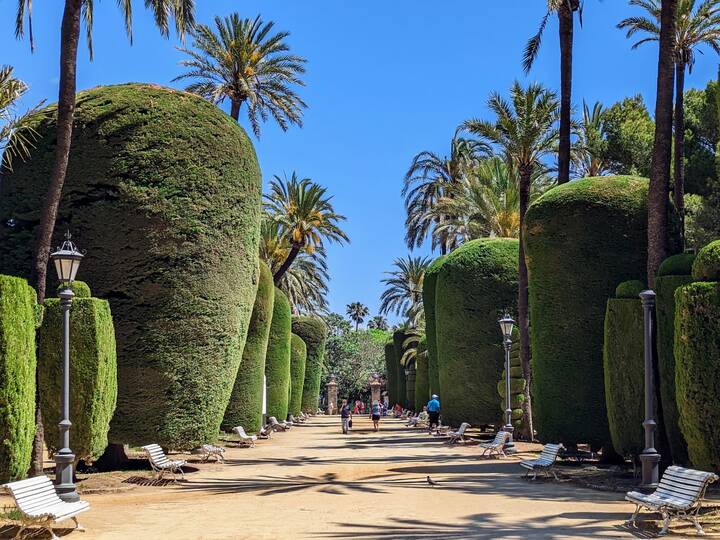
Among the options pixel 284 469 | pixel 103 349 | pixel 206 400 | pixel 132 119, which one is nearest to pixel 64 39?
pixel 132 119

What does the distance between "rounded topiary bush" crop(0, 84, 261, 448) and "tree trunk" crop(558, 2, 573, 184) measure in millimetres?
9613

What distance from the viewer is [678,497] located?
413 inches

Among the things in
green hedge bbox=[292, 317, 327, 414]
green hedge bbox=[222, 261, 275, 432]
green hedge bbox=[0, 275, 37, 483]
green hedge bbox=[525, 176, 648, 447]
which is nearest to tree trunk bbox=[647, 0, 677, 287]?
green hedge bbox=[525, 176, 648, 447]

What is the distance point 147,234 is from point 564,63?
42.0 ft

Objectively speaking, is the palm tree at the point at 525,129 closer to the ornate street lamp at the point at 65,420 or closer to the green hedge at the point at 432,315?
the green hedge at the point at 432,315

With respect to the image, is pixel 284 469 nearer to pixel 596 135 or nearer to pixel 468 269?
pixel 468 269

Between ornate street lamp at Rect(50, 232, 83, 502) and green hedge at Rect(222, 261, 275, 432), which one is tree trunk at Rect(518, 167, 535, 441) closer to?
green hedge at Rect(222, 261, 275, 432)

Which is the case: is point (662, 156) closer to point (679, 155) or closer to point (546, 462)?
point (546, 462)

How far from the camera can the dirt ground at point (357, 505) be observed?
10.6 meters

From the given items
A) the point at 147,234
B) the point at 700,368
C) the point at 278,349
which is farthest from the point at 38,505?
the point at 278,349

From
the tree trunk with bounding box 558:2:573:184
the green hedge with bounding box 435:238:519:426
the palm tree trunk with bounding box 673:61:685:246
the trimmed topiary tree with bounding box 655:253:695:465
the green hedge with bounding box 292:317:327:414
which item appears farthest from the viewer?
the green hedge with bounding box 292:317:327:414

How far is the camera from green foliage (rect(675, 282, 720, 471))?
41.3 feet

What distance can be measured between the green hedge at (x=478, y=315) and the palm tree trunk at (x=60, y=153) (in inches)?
594

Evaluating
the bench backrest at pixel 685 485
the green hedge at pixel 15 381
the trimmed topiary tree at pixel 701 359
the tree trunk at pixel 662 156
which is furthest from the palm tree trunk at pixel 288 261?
the bench backrest at pixel 685 485
